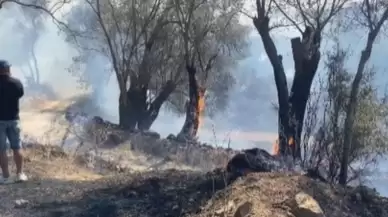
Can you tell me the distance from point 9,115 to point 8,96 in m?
0.30

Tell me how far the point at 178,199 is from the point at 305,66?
986 centimetres

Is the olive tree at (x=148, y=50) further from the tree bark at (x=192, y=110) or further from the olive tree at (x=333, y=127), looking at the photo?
the olive tree at (x=333, y=127)

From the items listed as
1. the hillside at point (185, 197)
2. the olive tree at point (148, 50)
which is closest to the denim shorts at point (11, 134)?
the hillside at point (185, 197)

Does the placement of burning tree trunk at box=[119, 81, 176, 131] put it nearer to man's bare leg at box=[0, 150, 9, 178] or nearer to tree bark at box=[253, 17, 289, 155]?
tree bark at box=[253, 17, 289, 155]

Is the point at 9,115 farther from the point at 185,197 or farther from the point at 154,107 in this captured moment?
the point at 154,107

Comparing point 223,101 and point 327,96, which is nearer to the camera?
point 327,96

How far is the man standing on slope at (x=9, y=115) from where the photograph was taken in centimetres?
1009

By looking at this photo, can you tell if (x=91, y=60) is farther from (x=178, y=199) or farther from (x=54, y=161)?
(x=178, y=199)

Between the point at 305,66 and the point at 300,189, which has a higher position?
the point at 305,66

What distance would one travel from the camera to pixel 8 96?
33.2 feet

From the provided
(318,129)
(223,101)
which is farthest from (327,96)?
(223,101)

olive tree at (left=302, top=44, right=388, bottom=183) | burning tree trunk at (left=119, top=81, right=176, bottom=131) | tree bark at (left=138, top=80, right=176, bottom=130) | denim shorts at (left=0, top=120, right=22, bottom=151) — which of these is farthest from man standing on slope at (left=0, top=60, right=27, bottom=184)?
tree bark at (left=138, top=80, right=176, bottom=130)

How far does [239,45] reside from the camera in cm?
3108

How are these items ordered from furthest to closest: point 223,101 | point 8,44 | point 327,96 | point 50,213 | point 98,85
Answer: point 8,44, point 98,85, point 223,101, point 327,96, point 50,213
